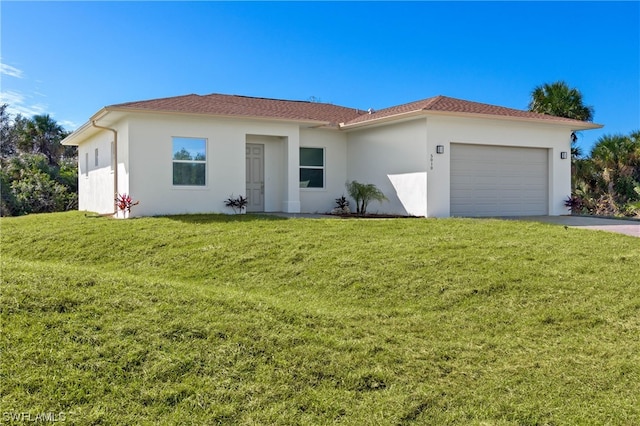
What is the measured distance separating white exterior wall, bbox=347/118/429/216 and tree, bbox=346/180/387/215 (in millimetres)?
332

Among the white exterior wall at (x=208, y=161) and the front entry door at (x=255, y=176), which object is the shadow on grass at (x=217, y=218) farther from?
the front entry door at (x=255, y=176)

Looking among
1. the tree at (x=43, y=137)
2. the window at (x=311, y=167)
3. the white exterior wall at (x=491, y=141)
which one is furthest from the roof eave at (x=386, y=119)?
the tree at (x=43, y=137)

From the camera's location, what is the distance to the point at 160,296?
651 centimetres

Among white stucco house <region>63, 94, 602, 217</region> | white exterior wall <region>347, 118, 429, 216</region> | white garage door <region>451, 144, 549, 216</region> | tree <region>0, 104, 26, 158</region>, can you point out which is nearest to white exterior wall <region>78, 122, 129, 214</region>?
white stucco house <region>63, 94, 602, 217</region>

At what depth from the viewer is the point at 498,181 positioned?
661 inches

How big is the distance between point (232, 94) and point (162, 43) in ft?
14.5

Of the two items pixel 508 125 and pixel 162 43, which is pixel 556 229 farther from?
pixel 162 43

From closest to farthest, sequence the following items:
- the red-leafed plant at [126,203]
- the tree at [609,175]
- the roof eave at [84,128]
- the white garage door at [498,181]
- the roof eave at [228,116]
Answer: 1. the roof eave at [228,116]
2. the red-leafed plant at [126,203]
3. the roof eave at [84,128]
4. the white garage door at [498,181]
5. the tree at [609,175]

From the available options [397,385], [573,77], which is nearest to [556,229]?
[397,385]

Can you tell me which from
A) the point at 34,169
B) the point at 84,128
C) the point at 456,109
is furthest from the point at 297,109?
the point at 34,169

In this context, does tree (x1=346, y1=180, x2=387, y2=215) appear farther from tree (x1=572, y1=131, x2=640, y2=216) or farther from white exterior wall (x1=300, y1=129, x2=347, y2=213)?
tree (x1=572, y1=131, x2=640, y2=216)

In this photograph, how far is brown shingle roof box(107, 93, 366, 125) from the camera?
1514cm

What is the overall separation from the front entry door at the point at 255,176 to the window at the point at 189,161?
5.80ft

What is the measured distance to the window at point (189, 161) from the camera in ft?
50.3
